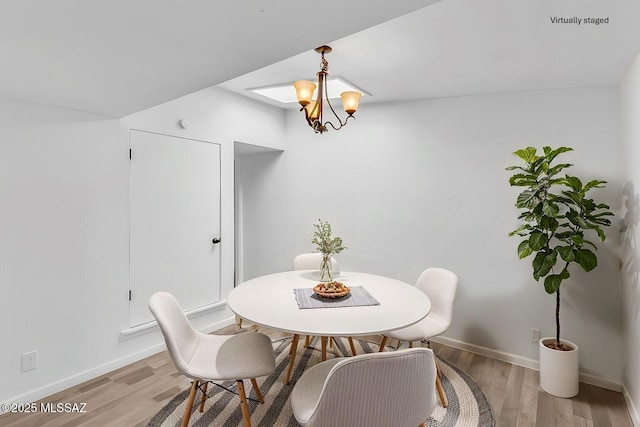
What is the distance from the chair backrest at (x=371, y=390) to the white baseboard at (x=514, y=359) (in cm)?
221

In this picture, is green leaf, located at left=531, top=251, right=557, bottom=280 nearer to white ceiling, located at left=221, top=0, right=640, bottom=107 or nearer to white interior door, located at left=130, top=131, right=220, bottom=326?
white ceiling, located at left=221, top=0, right=640, bottom=107

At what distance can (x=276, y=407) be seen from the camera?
2311 mm

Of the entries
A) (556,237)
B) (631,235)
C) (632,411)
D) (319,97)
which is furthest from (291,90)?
(632,411)

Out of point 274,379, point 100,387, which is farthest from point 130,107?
point 274,379

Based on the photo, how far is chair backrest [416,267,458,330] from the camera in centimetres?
264

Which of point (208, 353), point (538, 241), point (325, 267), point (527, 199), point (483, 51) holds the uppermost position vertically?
point (483, 51)

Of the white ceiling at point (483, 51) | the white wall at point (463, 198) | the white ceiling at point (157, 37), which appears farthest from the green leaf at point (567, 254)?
the white ceiling at point (157, 37)

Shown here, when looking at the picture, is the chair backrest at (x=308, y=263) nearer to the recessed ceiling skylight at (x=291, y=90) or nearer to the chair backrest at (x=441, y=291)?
the chair backrest at (x=441, y=291)

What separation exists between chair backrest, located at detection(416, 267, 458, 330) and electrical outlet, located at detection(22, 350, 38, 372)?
286 cm

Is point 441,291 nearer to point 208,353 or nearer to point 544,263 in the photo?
point 544,263

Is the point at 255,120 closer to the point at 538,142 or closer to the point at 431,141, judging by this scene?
the point at 431,141

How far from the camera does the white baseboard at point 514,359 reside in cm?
267

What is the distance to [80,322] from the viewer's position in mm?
2637

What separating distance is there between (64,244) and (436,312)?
9.32ft
